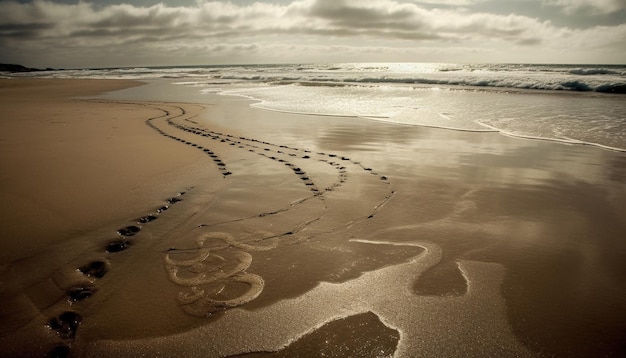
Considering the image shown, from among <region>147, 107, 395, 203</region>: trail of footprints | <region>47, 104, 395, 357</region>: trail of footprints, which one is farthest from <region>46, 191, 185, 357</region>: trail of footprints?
<region>147, 107, 395, 203</region>: trail of footprints

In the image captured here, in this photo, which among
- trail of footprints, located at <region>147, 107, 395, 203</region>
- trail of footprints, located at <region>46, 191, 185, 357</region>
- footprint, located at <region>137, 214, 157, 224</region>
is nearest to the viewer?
trail of footprints, located at <region>46, 191, 185, 357</region>

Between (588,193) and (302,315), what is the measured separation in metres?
3.82

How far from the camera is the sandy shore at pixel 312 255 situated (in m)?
1.93

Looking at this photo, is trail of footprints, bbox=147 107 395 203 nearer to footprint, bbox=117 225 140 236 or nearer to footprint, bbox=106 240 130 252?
footprint, bbox=117 225 140 236

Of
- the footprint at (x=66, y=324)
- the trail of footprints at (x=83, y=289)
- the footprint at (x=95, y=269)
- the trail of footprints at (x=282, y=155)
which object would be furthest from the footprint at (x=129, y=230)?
the trail of footprints at (x=282, y=155)

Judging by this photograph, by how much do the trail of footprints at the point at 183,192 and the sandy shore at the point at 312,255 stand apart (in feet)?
0.07

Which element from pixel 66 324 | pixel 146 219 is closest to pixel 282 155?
pixel 146 219

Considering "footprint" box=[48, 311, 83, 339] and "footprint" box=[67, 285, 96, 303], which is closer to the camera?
"footprint" box=[48, 311, 83, 339]

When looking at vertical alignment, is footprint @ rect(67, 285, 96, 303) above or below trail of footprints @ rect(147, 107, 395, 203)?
below

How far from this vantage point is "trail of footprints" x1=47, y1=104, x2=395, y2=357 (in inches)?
78.1

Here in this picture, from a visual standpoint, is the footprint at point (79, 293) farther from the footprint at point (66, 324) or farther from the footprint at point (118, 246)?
the footprint at point (118, 246)

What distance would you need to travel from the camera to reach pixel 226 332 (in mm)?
1936

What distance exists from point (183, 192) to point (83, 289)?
1.81m

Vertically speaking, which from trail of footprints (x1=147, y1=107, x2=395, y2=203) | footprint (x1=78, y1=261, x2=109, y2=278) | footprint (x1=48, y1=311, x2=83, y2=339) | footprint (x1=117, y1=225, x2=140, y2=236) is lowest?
footprint (x1=48, y1=311, x2=83, y2=339)
